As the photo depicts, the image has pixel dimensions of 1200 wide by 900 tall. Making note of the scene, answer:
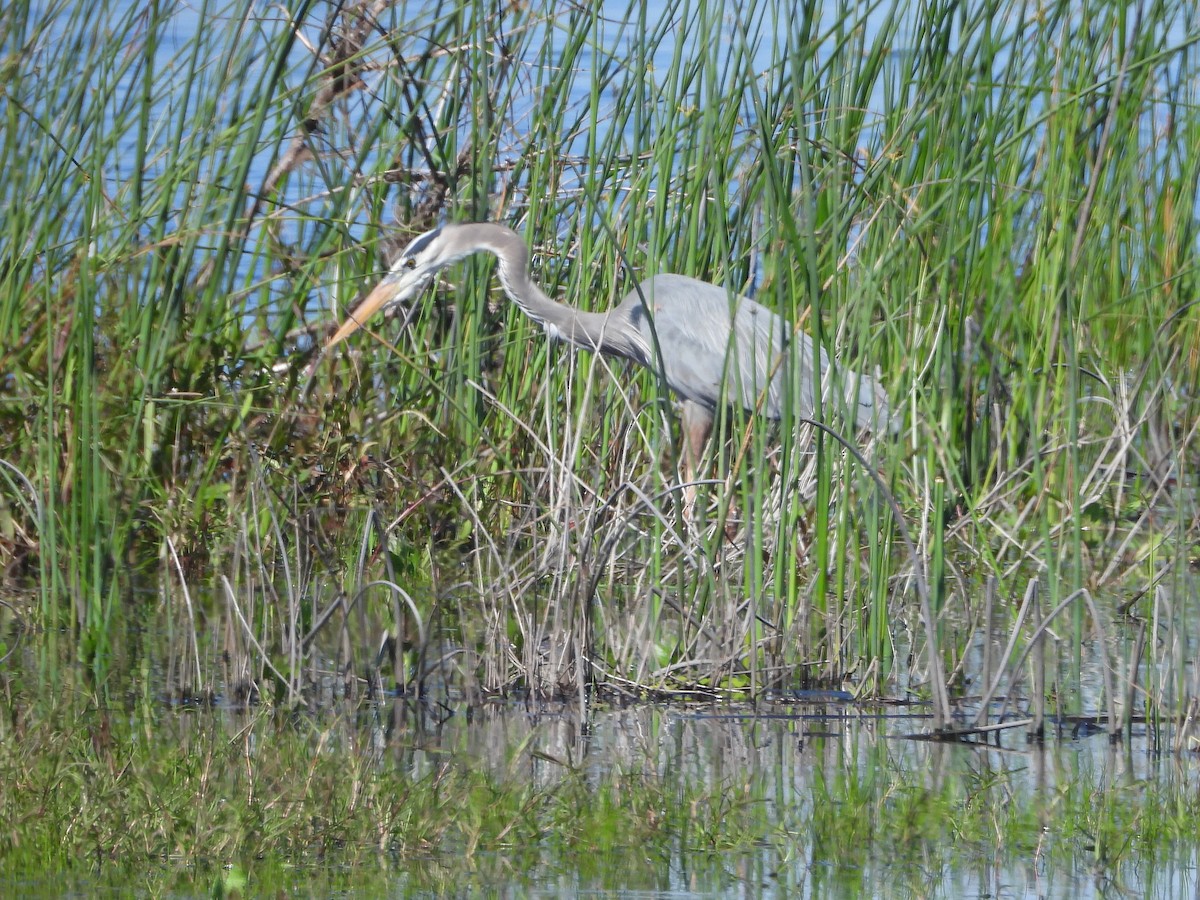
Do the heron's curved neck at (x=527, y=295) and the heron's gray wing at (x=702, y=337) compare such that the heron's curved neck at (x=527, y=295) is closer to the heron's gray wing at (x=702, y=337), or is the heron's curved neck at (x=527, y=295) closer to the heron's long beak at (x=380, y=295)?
the heron's gray wing at (x=702, y=337)

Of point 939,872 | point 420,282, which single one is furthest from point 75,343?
point 939,872

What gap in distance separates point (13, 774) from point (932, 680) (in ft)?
5.23

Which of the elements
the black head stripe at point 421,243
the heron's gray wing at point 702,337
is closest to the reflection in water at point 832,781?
the heron's gray wing at point 702,337

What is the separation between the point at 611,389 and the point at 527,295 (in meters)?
0.56

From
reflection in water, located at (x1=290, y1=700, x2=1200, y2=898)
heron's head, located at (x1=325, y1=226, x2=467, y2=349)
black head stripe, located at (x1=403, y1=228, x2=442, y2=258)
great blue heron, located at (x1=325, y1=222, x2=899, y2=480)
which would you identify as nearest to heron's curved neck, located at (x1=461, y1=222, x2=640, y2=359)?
great blue heron, located at (x1=325, y1=222, x2=899, y2=480)

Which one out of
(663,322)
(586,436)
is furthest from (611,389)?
(663,322)

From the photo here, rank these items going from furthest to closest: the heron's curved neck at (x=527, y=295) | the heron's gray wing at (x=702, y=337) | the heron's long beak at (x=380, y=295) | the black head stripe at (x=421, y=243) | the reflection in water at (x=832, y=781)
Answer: the heron's long beak at (x=380, y=295) → the black head stripe at (x=421, y=243) → the heron's gray wing at (x=702, y=337) → the heron's curved neck at (x=527, y=295) → the reflection in water at (x=832, y=781)

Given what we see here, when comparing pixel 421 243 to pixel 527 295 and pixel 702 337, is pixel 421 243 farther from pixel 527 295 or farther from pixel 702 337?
pixel 702 337

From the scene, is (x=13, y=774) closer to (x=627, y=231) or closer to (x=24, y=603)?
(x=24, y=603)

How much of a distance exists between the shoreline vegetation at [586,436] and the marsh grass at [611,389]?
0.02 m

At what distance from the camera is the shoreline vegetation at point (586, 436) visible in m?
3.24

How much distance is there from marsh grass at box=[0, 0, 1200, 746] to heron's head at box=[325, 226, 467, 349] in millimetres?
92

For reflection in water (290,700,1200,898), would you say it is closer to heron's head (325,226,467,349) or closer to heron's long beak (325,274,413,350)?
heron's head (325,226,467,349)

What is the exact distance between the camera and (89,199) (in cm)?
360
